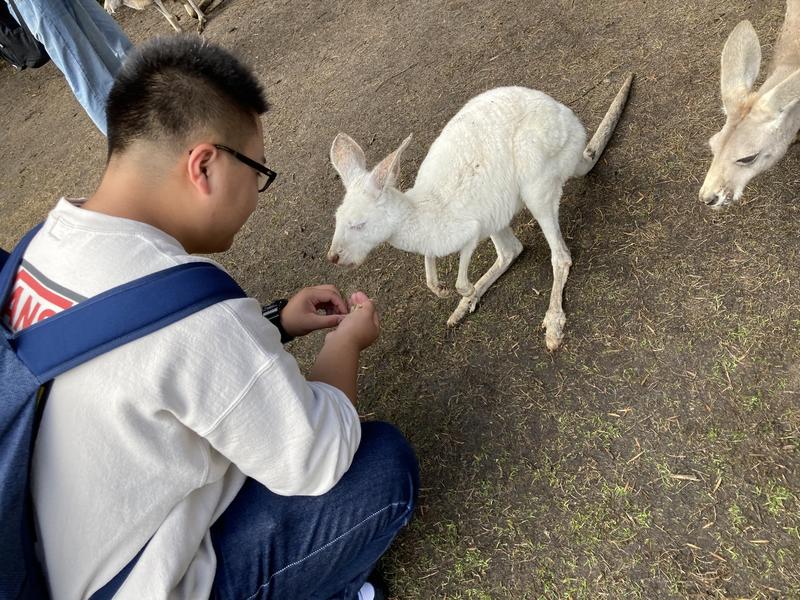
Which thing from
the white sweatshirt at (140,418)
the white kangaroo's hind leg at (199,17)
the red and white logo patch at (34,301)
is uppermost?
the white kangaroo's hind leg at (199,17)

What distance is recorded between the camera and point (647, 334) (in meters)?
2.16

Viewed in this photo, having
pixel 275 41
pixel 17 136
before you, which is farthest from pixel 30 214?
pixel 275 41

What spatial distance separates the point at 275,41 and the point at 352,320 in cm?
461

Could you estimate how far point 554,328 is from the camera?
2.28m

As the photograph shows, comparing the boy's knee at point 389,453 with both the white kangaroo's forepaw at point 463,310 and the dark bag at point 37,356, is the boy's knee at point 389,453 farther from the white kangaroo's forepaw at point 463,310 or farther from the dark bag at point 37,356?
the white kangaroo's forepaw at point 463,310

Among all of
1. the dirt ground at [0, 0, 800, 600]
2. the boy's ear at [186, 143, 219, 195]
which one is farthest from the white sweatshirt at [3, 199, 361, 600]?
the dirt ground at [0, 0, 800, 600]

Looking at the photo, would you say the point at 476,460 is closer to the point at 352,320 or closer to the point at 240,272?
the point at 352,320

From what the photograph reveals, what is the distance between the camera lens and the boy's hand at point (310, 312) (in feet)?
5.93

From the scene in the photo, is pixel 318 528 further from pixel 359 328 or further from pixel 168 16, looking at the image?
pixel 168 16

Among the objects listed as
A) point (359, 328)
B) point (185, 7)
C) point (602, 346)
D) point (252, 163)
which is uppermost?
point (185, 7)

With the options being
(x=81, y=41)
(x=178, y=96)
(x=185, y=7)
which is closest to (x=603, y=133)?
(x=178, y=96)

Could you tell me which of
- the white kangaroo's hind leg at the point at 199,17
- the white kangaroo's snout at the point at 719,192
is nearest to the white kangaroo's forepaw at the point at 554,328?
the white kangaroo's snout at the point at 719,192

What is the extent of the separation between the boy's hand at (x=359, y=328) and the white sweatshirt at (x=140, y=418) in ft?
1.45

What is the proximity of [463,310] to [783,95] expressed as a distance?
4.88 ft
